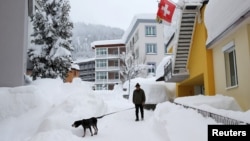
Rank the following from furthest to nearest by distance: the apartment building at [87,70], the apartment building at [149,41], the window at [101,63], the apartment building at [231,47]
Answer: the apartment building at [87,70], the window at [101,63], the apartment building at [149,41], the apartment building at [231,47]

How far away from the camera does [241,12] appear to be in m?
9.45

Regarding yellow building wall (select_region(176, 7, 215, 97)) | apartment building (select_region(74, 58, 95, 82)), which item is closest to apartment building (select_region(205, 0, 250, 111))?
yellow building wall (select_region(176, 7, 215, 97))

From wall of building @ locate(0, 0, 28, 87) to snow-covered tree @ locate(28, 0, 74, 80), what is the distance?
899 cm

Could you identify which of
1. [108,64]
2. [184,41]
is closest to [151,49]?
[108,64]

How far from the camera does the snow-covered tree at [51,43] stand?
2394cm

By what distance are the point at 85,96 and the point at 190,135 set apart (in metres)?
8.30

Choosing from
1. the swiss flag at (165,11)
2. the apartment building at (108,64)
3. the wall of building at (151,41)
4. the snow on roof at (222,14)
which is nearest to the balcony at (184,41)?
the swiss flag at (165,11)

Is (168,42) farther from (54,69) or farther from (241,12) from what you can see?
(241,12)

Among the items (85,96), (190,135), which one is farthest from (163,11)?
(190,135)

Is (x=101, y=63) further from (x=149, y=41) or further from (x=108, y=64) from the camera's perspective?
(x=149, y=41)

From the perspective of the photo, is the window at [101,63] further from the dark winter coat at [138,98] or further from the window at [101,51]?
the dark winter coat at [138,98]

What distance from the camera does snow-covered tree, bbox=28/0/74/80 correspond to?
78.5 ft

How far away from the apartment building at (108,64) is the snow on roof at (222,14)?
57199 millimetres

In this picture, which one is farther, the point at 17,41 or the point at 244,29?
the point at 17,41
